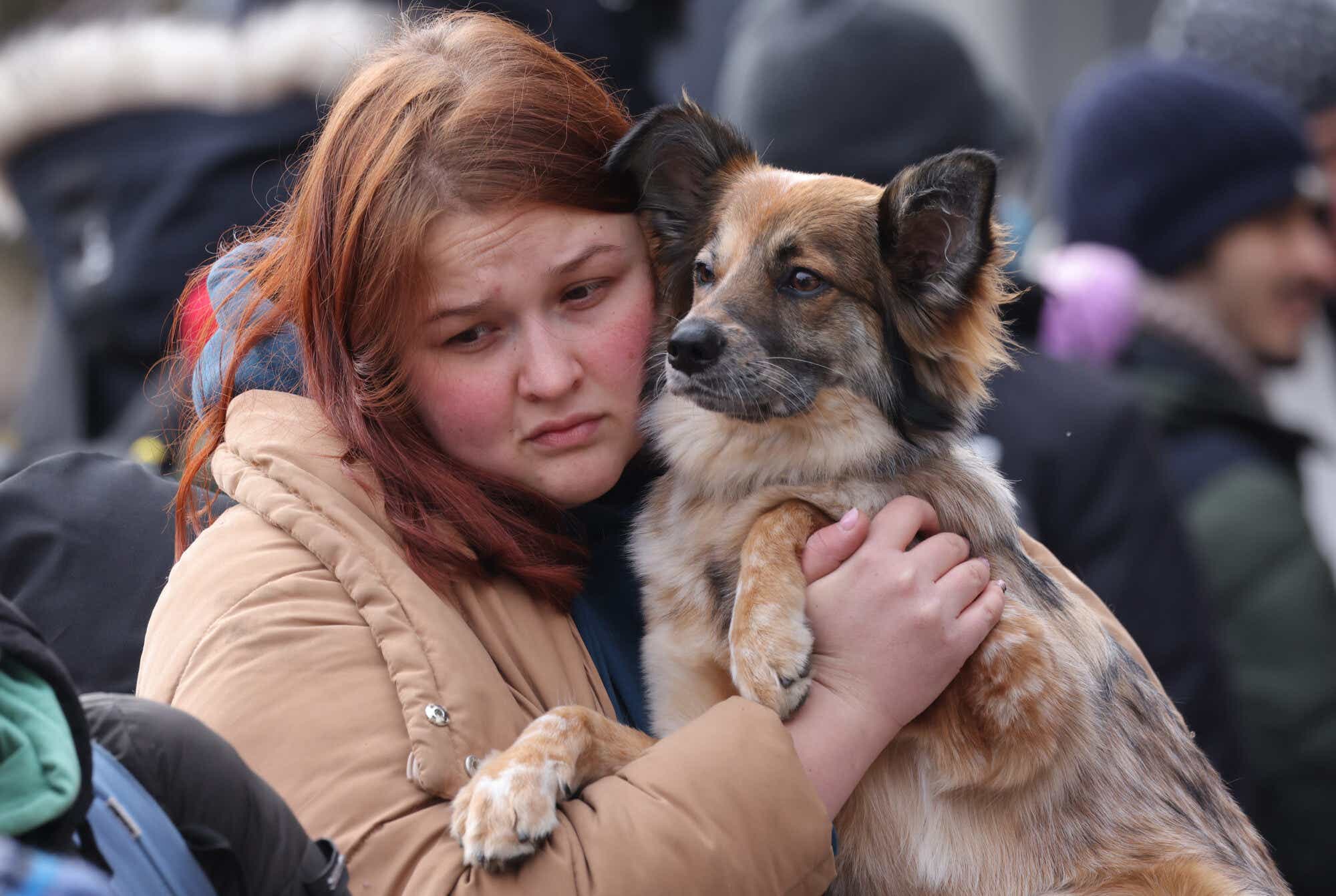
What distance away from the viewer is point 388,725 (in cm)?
186

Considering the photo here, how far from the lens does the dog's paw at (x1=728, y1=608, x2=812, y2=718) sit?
2.18 m

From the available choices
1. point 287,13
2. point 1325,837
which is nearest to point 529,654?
point 1325,837

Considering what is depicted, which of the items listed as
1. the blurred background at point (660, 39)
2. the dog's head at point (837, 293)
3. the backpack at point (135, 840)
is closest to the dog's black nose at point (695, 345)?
the dog's head at point (837, 293)

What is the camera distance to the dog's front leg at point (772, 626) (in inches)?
86.2

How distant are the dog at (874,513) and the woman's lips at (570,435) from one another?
20cm

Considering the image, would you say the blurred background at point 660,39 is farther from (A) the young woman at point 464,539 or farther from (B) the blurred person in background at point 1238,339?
(A) the young woman at point 464,539

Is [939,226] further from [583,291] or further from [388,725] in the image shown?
[388,725]

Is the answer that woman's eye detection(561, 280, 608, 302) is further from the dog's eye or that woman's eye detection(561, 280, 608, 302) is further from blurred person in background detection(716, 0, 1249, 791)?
blurred person in background detection(716, 0, 1249, 791)

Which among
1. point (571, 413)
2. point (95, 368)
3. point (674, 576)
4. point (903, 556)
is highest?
point (571, 413)

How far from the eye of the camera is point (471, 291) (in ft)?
7.21

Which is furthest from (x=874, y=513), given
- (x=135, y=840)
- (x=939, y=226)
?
(x=135, y=840)

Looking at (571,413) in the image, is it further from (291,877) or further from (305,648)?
(291,877)

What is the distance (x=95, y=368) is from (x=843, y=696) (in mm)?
3597

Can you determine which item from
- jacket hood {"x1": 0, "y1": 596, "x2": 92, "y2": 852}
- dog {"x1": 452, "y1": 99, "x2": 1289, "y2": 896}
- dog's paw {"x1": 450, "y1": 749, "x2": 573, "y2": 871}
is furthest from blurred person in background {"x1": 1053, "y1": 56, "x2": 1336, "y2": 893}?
jacket hood {"x1": 0, "y1": 596, "x2": 92, "y2": 852}
